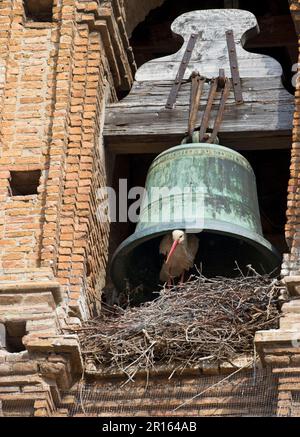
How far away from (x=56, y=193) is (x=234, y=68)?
1.83m

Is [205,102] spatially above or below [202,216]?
above

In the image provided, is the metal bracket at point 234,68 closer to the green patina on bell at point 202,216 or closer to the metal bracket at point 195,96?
the metal bracket at point 195,96

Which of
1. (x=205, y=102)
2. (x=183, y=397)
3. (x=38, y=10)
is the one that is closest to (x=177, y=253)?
(x=183, y=397)

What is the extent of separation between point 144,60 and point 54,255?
157 inches

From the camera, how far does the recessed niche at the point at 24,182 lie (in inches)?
577

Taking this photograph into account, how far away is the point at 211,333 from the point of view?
Answer: 13.4 m

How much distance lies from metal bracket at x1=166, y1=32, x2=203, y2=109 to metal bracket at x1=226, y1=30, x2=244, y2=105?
249 millimetres

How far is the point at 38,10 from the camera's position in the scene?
1573cm

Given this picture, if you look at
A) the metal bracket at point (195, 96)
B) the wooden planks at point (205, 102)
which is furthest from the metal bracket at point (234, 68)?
the metal bracket at point (195, 96)

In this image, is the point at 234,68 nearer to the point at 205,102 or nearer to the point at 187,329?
the point at 205,102

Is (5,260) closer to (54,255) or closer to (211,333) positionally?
(54,255)

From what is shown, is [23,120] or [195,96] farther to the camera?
[195,96]

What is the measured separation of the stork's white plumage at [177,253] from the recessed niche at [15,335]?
44.7 inches

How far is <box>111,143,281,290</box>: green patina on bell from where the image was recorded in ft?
46.0
